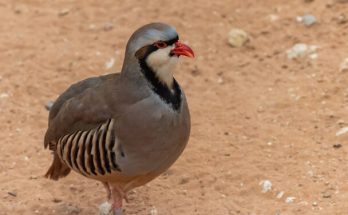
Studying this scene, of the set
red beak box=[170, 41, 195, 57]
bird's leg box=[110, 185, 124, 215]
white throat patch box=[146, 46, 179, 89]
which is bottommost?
bird's leg box=[110, 185, 124, 215]

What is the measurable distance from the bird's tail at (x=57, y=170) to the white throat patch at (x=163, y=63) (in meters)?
1.06

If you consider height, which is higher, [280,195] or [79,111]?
[79,111]

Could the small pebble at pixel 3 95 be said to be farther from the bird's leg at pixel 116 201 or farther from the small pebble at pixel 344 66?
the small pebble at pixel 344 66

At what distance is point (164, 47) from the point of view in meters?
4.41

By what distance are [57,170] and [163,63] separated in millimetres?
1213

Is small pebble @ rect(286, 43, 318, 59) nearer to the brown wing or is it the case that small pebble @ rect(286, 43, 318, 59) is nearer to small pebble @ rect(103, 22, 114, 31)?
small pebble @ rect(103, 22, 114, 31)

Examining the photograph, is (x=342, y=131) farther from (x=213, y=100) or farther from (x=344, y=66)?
(x=213, y=100)

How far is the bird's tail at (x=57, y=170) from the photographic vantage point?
5.19 metres

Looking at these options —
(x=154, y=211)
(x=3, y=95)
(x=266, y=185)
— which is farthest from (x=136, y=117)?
(x=3, y=95)

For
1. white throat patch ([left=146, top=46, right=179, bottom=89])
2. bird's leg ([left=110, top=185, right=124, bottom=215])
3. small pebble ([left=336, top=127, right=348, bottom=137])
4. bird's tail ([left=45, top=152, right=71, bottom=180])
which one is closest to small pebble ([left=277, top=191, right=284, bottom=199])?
small pebble ([left=336, top=127, right=348, bottom=137])

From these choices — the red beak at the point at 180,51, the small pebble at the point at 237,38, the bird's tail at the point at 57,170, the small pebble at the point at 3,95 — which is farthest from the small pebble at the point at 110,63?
the red beak at the point at 180,51

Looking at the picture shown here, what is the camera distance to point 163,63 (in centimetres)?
443

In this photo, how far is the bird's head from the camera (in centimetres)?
441

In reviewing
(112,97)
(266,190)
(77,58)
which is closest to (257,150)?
(266,190)
